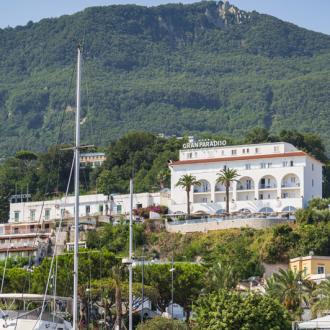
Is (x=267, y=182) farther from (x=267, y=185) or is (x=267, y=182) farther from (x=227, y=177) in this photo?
(x=227, y=177)

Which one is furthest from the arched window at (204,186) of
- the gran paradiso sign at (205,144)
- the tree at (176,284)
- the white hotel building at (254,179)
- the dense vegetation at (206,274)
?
the tree at (176,284)

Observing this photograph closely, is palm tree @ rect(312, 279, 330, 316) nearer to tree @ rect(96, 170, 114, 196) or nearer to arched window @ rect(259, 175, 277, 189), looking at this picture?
arched window @ rect(259, 175, 277, 189)

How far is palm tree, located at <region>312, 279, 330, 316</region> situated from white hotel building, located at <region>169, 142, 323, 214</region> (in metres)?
37.0

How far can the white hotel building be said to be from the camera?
122 m

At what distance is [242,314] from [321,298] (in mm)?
9542

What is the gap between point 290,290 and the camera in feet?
278

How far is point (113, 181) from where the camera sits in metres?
139

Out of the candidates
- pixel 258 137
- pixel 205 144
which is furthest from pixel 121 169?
pixel 258 137

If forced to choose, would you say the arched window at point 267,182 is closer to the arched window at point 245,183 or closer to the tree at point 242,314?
the arched window at point 245,183

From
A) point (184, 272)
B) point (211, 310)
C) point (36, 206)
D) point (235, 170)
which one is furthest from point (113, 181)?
point (211, 310)

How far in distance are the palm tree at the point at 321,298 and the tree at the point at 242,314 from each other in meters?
3.62

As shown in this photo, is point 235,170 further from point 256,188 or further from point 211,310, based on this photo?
point 211,310

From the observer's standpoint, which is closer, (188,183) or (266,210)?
(266,210)

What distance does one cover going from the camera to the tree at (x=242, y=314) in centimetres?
7156
